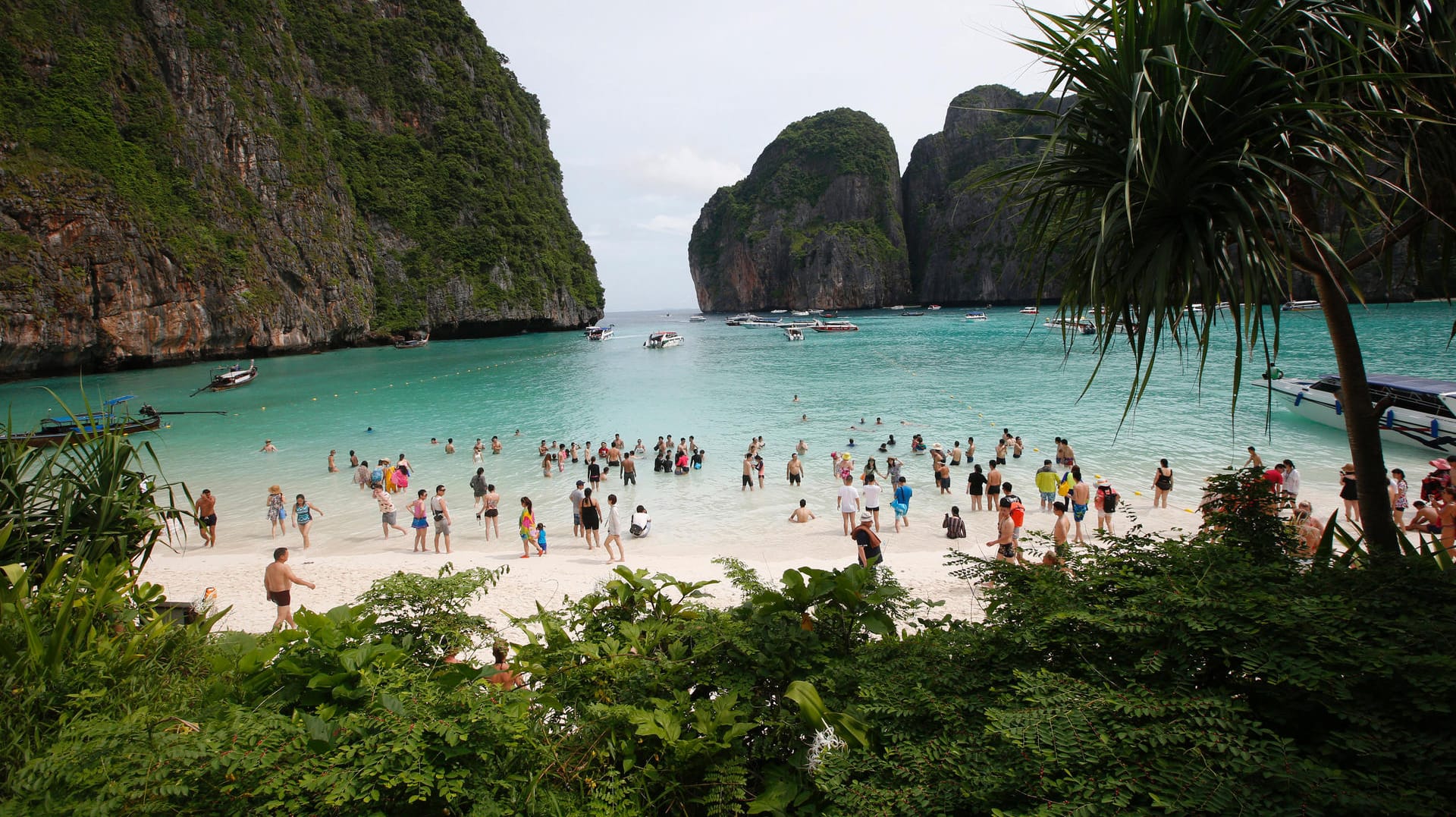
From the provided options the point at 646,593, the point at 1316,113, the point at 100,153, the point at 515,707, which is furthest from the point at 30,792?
the point at 100,153

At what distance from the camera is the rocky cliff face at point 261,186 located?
4159 centimetres

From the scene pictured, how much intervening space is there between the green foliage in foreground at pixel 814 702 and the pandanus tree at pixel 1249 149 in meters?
1.01

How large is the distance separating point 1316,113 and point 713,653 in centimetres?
386

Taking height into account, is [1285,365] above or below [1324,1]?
below

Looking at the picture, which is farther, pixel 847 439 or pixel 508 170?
pixel 508 170

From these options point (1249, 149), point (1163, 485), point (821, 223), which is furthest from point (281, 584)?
point (821, 223)

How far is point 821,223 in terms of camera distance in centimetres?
14188

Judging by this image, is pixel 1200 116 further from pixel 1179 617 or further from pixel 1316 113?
pixel 1179 617

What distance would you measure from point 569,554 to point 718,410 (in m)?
17.6

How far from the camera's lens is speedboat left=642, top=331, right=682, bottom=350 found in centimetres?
6694

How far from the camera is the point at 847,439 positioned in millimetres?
22578

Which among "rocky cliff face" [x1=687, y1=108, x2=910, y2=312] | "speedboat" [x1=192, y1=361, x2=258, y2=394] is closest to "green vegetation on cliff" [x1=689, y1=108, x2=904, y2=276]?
"rocky cliff face" [x1=687, y1=108, x2=910, y2=312]

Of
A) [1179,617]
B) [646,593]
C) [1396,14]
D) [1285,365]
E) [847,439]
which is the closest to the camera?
[1179,617]

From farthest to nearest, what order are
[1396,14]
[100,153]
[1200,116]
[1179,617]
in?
1. [100,153]
2. [1200,116]
3. [1396,14]
4. [1179,617]
